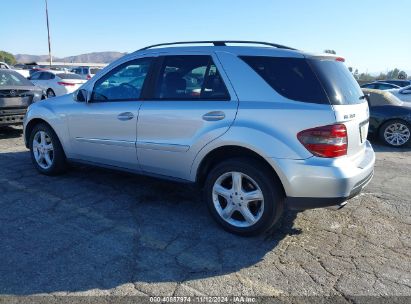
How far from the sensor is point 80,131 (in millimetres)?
5016

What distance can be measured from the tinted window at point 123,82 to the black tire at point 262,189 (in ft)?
4.72

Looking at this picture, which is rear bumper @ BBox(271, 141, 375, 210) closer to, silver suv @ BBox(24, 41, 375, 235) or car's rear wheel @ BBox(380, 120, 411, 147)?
silver suv @ BBox(24, 41, 375, 235)

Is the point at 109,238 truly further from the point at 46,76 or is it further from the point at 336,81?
the point at 46,76

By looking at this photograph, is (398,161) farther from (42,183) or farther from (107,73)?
(42,183)

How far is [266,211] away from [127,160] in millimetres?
1822

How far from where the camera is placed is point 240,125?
3.62 meters

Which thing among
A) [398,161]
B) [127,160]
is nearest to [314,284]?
[127,160]

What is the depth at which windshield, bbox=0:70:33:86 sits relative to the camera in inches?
335

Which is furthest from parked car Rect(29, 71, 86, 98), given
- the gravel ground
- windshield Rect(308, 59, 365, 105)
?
windshield Rect(308, 59, 365, 105)

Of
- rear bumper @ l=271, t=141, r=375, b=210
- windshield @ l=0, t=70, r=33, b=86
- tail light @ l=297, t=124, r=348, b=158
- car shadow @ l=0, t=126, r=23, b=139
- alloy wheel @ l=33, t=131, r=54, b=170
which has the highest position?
tail light @ l=297, t=124, r=348, b=158

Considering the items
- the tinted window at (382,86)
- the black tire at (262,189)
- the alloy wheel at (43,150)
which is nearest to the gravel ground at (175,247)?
the black tire at (262,189)

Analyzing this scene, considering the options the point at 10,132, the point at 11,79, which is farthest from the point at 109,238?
the point at 10,132

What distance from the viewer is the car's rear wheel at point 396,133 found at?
29.3ft

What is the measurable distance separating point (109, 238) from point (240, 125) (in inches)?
63.7
